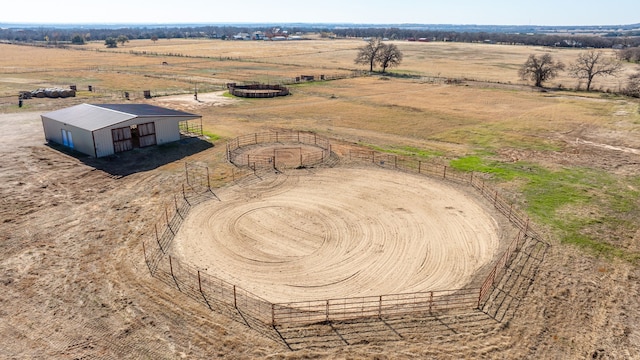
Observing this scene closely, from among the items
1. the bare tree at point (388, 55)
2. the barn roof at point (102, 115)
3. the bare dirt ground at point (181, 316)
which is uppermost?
the bare tree at point (388, 55)

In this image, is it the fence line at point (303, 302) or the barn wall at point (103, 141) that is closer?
the fence line at point (303, 302)

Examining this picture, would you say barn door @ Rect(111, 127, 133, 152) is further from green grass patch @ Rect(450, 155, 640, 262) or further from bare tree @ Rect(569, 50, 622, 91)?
bare tree @ Rect(569, 50, 622, 91)

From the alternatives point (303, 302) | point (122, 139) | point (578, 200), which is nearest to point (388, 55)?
point (122, 139)

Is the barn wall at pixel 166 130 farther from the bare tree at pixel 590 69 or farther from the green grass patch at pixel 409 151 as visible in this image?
the bare tree at pixel 590 69

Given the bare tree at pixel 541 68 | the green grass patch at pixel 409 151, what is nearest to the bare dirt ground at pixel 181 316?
the green grass patch at pixel 409 151

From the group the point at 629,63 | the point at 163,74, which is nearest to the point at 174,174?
the point at 163,74

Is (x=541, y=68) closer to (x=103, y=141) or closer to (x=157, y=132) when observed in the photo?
(x=157, y=132)

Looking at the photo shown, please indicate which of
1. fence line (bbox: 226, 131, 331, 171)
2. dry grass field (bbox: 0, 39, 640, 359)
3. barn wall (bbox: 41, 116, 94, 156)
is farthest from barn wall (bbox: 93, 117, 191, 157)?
fence line (bbox: 226, 131, 331, 171)
